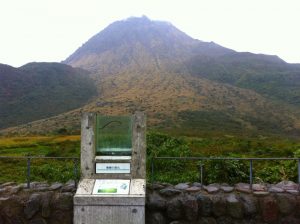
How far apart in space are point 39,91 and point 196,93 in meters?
47.1

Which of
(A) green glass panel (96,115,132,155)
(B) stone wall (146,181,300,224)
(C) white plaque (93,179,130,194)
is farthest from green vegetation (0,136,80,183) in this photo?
(B) stone wall (146,181,300,224)

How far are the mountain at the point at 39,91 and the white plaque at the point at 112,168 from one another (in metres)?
96.1

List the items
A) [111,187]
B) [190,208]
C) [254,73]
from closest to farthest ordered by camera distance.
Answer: [111,187], [190,208], [254,73]

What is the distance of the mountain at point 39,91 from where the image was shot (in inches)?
4387

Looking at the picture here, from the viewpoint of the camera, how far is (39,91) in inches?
Answer: 5007

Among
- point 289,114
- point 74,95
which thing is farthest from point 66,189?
point 74,95

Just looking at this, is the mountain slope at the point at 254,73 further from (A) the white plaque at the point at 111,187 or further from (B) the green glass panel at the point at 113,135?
(A) the white plaque at the point at 111,187

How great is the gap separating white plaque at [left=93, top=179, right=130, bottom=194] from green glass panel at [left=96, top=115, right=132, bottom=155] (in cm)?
73

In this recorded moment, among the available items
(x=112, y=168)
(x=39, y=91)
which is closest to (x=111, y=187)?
(x=112, y=168)

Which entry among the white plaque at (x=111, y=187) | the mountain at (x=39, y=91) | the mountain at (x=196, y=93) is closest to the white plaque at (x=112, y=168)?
the white plaque at (x=111, y=187)

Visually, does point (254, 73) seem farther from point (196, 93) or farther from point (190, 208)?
point (190, 208)

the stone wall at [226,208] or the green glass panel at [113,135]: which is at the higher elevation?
the green glass panel at [113,135]

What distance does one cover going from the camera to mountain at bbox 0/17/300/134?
287 ft

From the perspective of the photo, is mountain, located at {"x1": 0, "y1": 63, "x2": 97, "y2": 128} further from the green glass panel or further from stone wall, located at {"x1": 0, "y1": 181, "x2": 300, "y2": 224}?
the green glass panel
